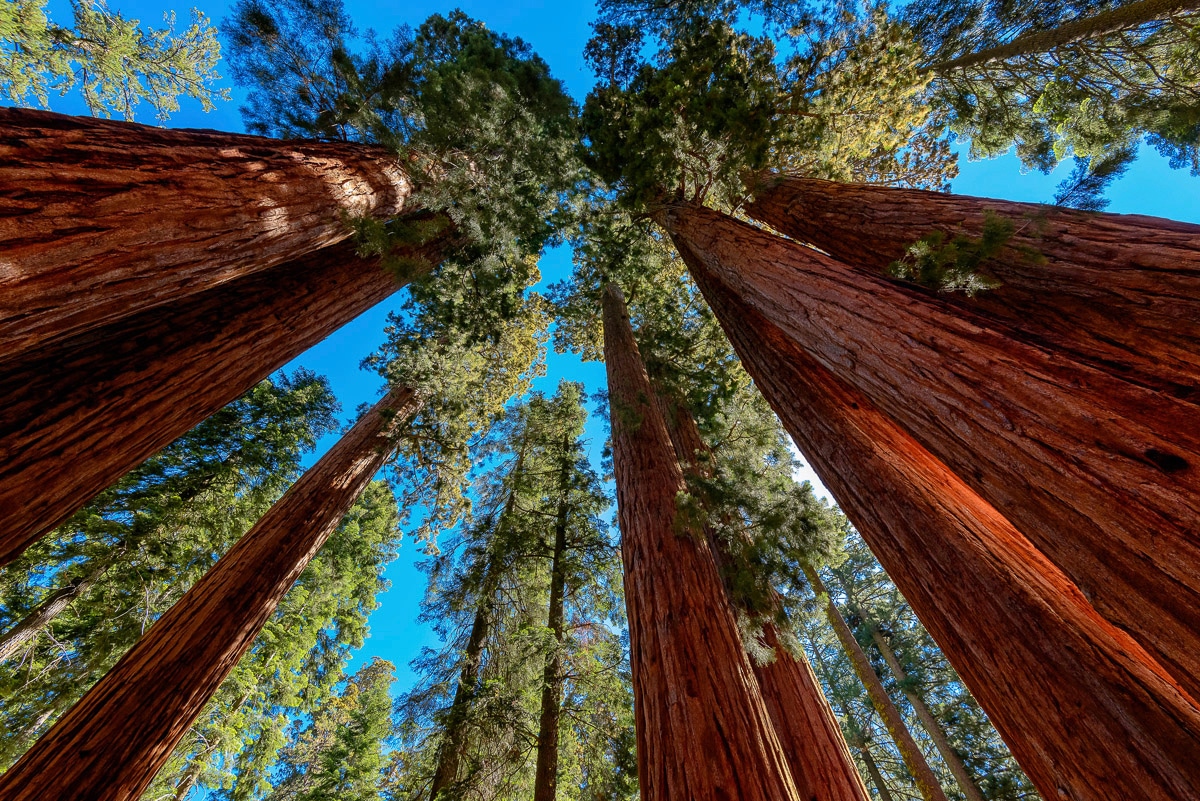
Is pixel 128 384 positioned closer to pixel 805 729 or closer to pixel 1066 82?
pixel 805 729

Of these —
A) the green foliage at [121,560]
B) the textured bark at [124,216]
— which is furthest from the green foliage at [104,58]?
the textured bark at [124,216]

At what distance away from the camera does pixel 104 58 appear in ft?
24.3

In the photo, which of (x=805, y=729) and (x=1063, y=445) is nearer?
(x=1063, y=445)

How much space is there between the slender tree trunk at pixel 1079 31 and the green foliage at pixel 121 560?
1235cm

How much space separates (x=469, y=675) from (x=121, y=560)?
19.2 feet

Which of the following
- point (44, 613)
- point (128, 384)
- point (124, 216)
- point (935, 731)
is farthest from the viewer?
point (935, 731)

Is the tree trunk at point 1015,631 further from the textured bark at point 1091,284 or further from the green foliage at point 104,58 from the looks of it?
the green foliage at point 104,58

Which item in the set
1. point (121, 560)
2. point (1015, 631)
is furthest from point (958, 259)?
point (121, 560)

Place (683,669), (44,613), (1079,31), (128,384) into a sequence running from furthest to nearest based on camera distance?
1. (44,613)
2. (1079,31)
3. (128,384)
4. (683,669)

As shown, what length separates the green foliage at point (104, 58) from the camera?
22.5ft

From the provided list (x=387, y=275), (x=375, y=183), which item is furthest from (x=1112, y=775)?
(x=387, y=275)

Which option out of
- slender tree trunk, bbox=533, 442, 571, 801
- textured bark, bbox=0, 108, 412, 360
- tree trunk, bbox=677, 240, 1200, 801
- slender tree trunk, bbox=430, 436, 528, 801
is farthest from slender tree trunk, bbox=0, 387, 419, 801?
tree trunk, bbox=677, 240, 1200, 801

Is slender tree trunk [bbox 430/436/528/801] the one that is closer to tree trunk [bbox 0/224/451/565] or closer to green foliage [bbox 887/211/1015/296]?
tree trunk [bbox 0/224/451/565]

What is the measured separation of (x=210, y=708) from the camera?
8.33m
